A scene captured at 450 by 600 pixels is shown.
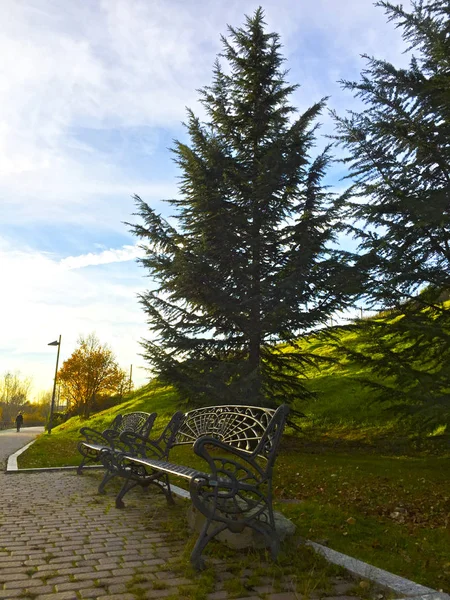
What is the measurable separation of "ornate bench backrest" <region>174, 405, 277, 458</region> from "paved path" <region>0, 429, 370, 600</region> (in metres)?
0.88

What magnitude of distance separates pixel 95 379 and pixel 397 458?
30.8 meters

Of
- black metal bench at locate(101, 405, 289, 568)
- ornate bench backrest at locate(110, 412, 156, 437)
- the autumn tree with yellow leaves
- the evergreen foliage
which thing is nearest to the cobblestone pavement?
black metal bench at locate(101, 405, 289, 568)

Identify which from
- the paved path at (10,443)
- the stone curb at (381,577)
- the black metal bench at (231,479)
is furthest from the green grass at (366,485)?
the paved path at (10,443)

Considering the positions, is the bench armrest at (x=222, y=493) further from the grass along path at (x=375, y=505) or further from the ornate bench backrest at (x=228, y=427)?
the grass along path at (x=375, y=505)

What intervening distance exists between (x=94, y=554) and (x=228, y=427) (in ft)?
5.62

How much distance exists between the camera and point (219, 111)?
43.2 ft

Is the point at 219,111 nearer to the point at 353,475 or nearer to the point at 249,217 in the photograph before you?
the point at 249,217

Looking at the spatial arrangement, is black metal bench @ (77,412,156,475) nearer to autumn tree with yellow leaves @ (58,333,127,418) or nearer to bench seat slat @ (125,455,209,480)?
bench seat slat @ (125,455,209,480)

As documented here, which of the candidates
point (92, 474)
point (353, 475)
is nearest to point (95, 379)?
point (92, 474)

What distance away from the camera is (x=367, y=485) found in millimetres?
6578

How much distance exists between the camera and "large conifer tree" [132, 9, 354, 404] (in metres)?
10.8

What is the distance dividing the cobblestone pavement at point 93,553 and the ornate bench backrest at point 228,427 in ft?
2.87

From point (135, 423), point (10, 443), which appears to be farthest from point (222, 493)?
point (10, 443)

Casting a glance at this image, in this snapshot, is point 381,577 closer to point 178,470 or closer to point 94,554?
point 178,470
